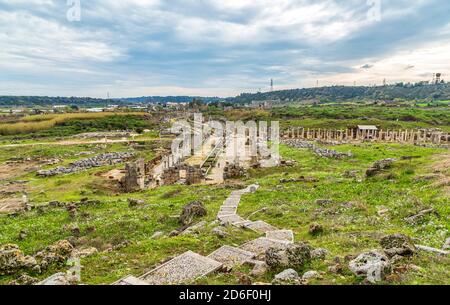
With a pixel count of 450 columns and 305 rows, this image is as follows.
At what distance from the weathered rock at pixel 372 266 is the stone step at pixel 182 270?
428 centimetres

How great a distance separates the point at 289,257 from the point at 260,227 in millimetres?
6784

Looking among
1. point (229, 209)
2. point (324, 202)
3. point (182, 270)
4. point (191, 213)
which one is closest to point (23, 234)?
point (191, 213)

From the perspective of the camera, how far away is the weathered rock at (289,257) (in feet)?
35.0

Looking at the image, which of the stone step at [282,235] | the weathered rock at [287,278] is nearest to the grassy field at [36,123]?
the stone step at [282,235]

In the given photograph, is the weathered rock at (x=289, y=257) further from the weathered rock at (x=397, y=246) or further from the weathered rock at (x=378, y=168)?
the weathered rock at (x=378, y=168)

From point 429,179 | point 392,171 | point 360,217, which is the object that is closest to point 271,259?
point 360,217

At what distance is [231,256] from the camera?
500 inches

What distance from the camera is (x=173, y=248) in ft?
45.1

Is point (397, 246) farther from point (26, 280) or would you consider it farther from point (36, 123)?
point (36, 123)
